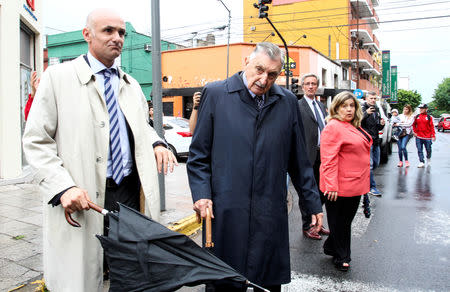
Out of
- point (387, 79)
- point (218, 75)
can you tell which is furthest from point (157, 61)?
point (387, 79)

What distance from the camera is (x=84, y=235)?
2.10 m

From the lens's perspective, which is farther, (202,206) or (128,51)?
(128,51)

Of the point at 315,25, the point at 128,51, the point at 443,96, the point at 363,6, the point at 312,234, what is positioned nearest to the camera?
the point at 312,234

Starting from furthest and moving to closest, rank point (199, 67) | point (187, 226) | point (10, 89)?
point (199, 67)
point (10, 89)
point (187, 226)

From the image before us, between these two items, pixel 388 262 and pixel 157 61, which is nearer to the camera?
pixel 388 262

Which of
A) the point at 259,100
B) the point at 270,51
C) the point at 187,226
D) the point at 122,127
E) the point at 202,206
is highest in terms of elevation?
Answer: the point at 270,51

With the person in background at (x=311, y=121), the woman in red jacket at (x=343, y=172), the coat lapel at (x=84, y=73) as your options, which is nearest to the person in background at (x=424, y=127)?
the person in background at (x=311, y=121)

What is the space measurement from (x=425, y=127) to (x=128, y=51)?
24.7 m

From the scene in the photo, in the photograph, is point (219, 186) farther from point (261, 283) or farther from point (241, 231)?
point (261, 283)

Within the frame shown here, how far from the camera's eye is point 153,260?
1747mm

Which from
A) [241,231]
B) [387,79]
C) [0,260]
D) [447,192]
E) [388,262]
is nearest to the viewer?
[241,231]

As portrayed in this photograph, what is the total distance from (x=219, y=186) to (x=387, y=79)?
59264 mm

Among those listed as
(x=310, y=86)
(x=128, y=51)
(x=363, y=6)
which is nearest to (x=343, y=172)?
(x=310, y=86)

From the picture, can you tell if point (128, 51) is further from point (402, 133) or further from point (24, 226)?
point (24, 226)
